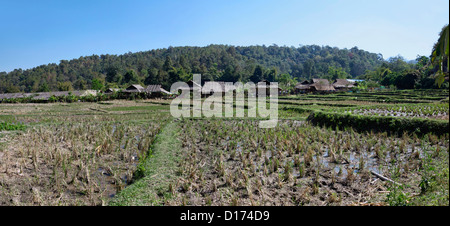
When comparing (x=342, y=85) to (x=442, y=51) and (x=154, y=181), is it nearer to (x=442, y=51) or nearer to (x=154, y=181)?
(x=154, y=181)

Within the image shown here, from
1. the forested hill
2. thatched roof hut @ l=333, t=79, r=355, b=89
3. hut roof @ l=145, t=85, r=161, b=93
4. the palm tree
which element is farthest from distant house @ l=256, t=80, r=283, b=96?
the palm tree

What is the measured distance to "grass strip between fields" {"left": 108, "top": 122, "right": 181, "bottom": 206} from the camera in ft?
15.1

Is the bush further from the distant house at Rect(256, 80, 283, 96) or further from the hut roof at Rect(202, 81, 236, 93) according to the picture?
the distant house at Rect(256, 80, 283, 96)

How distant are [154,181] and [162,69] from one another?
6293cm

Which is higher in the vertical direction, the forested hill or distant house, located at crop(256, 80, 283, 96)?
the forested hill

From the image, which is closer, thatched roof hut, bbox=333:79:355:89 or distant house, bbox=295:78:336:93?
distant house, bbox=295:78:336:93

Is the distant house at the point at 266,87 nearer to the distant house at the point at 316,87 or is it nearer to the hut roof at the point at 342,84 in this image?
the distant house at the point at 316,87

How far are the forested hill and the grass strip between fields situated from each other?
45.3 m

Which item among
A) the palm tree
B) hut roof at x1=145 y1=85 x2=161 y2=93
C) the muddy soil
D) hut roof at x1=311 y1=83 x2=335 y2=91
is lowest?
the muddy soil

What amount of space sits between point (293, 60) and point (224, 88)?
347 ft

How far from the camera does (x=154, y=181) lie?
17.9 feet

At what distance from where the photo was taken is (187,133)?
1127 centimetres

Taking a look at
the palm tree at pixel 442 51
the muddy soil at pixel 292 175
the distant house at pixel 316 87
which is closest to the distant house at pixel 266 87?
the distant house at pixel 316 87
